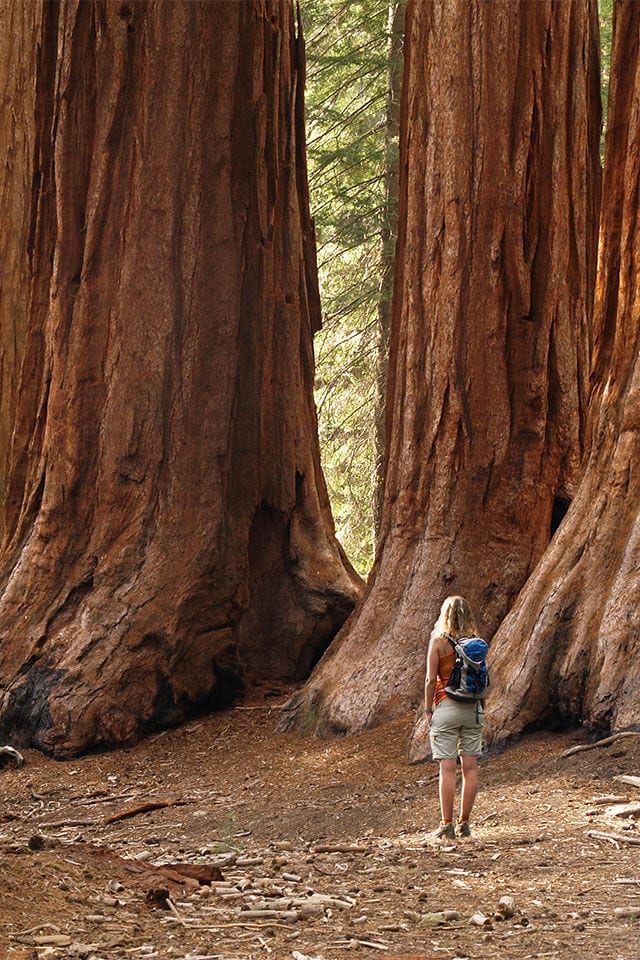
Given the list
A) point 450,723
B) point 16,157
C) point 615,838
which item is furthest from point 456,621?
point 16,157

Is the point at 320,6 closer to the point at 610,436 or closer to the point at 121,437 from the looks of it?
the point at 121,437

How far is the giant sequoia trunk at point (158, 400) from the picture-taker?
35.1 ft

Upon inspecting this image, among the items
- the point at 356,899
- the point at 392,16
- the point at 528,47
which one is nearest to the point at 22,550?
the point at 528,47

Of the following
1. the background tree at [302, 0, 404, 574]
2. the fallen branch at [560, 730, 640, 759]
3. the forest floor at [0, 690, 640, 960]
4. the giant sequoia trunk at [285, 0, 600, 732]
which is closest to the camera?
the forest floor at [0, 690, 640, 960]

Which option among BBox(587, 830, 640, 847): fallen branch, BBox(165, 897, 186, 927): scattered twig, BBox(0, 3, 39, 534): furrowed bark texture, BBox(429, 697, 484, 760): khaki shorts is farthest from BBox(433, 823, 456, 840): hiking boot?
BBox(0, 3, 39, 534): furrowed bark texture

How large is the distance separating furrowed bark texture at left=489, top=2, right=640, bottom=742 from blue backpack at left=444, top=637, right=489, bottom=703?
1.10 metres

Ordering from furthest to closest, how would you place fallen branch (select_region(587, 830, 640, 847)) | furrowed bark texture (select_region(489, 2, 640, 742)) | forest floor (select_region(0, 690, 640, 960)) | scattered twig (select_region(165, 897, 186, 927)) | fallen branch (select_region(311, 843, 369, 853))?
furrowed bark texture (select_region(489, 2, 640, 742))
fallen branch (select_region(311, 843, 369, 853))
fallen branch (select_region(587, 830, 640, 847))
scattered twig (select_region(165, 897, 186, 927))
forest floor (select_region(0, 690, 640, 960))

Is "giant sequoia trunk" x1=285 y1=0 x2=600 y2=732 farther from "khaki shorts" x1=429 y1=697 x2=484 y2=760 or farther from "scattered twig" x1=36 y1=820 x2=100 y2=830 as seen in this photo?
"khaki shorts" x1=429 y1=697 x2=484 y2=760

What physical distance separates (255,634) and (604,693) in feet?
15.5

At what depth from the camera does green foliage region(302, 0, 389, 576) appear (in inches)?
805

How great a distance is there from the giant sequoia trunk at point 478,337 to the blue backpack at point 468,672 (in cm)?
266

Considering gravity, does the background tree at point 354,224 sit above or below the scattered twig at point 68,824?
above

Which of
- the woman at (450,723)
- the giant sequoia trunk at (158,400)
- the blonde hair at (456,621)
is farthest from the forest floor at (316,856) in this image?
the giant sequoia trunk at (158,400)

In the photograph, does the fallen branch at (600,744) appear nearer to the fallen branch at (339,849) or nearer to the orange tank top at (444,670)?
the orange tank top at (444,670)
